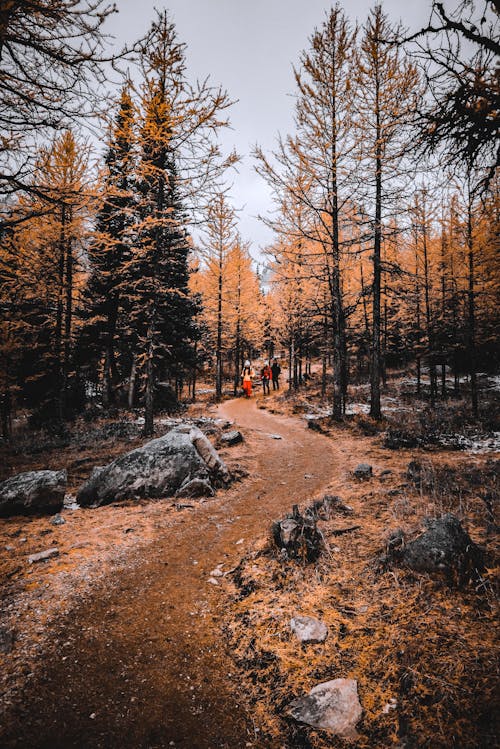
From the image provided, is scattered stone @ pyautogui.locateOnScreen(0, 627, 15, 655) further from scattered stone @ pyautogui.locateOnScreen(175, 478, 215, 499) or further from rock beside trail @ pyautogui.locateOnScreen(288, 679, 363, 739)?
scattered stone @ pyautogui.locateOnScreen(175, 478, 215, 499)

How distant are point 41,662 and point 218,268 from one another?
21916 millimetres

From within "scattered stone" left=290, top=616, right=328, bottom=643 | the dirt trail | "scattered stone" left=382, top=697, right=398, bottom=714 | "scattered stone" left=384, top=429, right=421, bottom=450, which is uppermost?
"scattered stone" left=384, top=429, right=421, bottom=450

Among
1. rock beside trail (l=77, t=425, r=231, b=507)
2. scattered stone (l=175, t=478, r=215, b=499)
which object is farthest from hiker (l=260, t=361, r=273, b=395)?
scattered stone (l=175, t=478, r=215, b=499)

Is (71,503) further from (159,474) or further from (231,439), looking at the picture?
(231,439)

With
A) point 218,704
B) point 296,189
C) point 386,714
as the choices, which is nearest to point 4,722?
point 218,704

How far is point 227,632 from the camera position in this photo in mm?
2844

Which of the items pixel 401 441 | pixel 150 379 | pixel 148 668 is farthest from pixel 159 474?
pixel 401 441

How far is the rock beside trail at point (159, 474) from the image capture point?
5.83m

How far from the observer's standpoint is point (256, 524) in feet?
16.3

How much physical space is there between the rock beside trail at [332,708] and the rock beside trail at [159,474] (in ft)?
13.6

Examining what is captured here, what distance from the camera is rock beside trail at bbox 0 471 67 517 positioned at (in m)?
5.08

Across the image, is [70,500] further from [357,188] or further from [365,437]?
[357,188]

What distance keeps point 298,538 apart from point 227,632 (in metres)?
1.34

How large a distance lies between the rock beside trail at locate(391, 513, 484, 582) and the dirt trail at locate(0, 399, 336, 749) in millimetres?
1979
